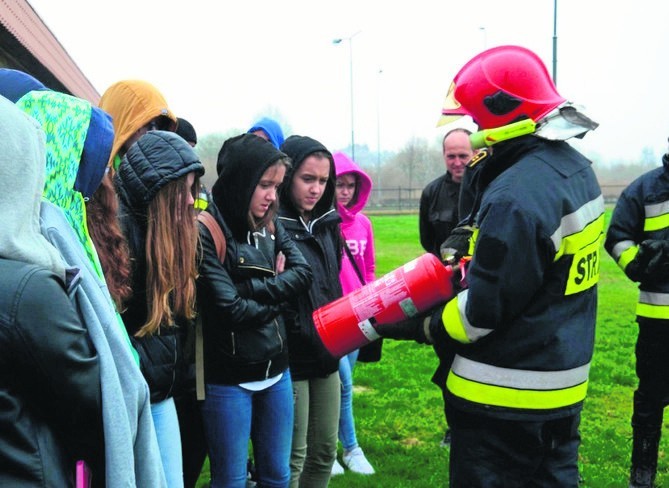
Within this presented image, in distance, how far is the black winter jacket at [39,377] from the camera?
128 cm

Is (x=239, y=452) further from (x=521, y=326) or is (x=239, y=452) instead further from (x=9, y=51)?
(x=9, y=51)

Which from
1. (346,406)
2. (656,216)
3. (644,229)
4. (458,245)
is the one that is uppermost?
(458,245)

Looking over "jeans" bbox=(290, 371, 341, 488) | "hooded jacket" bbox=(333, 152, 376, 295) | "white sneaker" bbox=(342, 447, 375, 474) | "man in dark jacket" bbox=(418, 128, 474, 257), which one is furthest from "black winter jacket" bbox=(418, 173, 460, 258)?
"jeans" bbox=(290, 371, 341, 488)

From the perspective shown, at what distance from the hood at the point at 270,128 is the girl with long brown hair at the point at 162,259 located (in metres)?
1.99

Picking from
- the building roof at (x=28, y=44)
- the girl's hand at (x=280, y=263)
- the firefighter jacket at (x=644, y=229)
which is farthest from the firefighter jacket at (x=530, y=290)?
the building roof at (x=28, y=44)

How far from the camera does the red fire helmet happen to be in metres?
2.53

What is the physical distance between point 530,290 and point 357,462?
234 cm

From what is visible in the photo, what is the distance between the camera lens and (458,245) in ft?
9.66

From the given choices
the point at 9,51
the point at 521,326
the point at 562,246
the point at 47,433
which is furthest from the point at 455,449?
the point at 9,51

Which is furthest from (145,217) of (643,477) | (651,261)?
(643,477)

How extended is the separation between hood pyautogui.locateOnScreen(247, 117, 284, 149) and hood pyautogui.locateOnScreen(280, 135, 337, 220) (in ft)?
2.72

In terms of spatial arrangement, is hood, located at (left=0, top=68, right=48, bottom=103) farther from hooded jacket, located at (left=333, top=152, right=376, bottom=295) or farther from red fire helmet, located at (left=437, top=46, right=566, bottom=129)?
hooded jacket, located at (left=333, top=152, right=376, bottom=295)

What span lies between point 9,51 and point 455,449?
10609 millimetres

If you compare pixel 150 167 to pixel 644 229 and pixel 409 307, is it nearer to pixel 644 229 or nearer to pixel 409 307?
pixel 409 307
